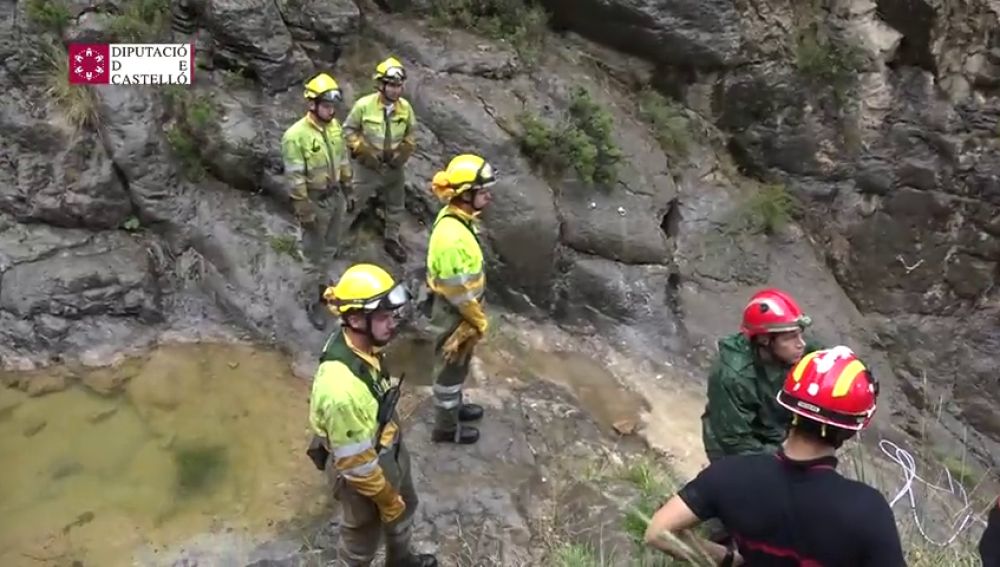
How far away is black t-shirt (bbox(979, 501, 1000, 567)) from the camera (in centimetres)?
304

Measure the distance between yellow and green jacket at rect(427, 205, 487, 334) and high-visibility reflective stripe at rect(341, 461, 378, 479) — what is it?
1568mm

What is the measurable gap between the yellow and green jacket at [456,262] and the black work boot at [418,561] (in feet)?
4.87

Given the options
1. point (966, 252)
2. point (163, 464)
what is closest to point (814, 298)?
point (966, 252)

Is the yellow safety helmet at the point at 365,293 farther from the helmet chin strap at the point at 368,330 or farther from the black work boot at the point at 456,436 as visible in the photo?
the black work boot at the point at 456,436

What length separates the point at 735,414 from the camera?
423 centimetres

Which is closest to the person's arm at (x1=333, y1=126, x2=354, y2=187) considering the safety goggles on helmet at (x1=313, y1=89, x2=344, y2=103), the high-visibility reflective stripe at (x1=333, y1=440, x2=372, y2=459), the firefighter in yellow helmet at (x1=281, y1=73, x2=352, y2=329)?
the firefighter in yellow helmet at (x1=281, y1=73, x2=352, y2=329)

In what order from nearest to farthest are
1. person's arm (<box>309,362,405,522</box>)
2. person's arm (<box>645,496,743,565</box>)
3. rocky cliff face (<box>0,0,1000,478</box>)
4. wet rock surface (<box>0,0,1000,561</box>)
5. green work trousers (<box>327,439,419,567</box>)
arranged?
person's arm (<box>645,496,743,565</box>) < person's arm (<box>309,362,405,522</box>) < green work trousers (<box>327,439,419,567</box>) < wet rock surface (<box>0,0,1000,561</box>) < rocky cliff face (<box>0,0,1000,478</box>)

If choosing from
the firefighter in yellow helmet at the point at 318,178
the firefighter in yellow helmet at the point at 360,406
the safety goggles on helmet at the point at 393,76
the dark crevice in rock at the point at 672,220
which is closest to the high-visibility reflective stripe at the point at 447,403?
the firefighter in yellow helmet at the point at 360,406

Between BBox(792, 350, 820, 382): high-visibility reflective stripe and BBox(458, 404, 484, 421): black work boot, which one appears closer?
BBox(792, 350, 820, 382): high-visibility reflective stripe

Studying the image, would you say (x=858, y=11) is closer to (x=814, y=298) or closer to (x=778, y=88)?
(x=778, y=88)

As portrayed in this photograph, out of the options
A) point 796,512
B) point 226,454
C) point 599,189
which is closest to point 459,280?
point 226,454

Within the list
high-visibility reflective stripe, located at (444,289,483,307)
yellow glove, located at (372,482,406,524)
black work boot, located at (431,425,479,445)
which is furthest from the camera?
black work boot, located at (431,425,479,445)

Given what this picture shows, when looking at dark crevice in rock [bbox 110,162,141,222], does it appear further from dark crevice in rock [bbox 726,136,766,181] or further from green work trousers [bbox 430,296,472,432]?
dark crevice in rock [bbox 726,136,766,181]

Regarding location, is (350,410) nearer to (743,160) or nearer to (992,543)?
(992,543)
